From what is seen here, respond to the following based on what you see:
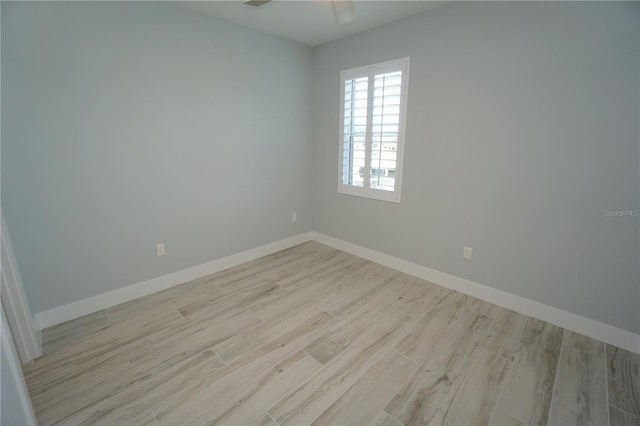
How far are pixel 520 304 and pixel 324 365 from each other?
1789 millimetres

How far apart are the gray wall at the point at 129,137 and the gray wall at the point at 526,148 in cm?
156

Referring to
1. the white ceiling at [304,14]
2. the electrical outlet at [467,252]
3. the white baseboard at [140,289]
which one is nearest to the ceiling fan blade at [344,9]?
the white ceiling at [304,14]

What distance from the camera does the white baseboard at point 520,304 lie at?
2029 millimetres

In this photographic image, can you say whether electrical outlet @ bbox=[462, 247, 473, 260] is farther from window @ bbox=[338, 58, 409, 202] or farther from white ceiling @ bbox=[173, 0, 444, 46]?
white ceiling @ bbox=[173, 0, 444, 46]

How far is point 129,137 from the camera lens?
239cm

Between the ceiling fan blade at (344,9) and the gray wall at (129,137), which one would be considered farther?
the gray wall at (129,137)

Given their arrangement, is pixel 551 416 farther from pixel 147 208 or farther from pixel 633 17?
pixel 147 208

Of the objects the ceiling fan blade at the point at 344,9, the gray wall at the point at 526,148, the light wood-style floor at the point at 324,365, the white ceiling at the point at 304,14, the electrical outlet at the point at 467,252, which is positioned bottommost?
the light wood-style floor at the point at 324,365

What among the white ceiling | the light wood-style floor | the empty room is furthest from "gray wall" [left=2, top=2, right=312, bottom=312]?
the light wood-style floor

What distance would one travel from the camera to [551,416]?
1528 millimetres

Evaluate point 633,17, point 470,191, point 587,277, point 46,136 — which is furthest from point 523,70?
point 46,136

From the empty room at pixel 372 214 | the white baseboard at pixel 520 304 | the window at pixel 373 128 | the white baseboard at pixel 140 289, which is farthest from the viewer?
the window at pixel 373 128

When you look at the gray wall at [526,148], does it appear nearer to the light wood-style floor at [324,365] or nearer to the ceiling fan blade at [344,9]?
the light wood-style floor at [324,365]

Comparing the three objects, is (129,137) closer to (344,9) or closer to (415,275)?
(344,9)
